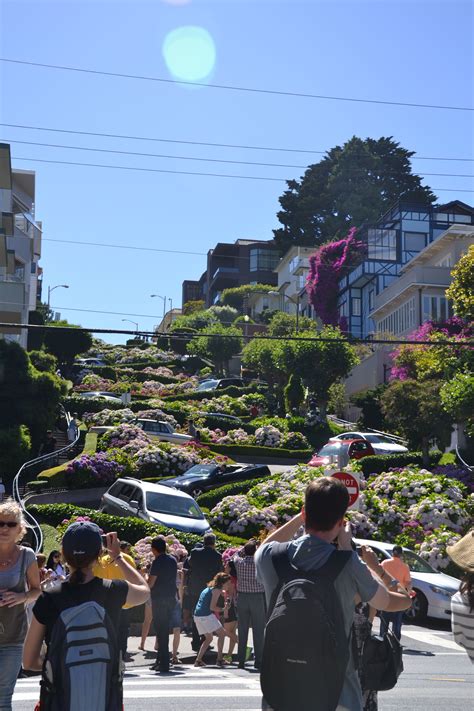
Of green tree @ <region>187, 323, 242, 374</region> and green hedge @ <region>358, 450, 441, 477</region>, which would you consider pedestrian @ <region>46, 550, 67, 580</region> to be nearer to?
green hedge @ <region>358, 450, 441, 477</region>

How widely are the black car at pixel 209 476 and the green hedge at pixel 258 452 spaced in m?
10.9

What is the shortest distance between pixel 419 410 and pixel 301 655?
35316 mm

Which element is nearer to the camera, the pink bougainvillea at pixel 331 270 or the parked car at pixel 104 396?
the parked car at pixel 104 396

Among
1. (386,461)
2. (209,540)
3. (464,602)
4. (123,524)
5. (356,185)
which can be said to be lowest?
(123,524)

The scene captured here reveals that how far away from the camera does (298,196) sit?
11306 centimetres

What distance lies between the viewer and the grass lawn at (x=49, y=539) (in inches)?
868

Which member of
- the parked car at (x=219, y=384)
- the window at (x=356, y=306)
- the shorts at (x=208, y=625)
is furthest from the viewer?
the window at (x=356, y=306)

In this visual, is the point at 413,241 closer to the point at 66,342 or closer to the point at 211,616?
the point at 66,342

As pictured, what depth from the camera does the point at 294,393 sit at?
61938 mm

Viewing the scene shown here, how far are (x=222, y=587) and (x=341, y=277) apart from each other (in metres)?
69.5

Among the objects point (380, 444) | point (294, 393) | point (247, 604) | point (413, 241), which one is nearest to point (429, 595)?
point (247, 604)

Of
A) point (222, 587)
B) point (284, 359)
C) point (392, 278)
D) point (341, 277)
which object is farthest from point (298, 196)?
point (222, 587)

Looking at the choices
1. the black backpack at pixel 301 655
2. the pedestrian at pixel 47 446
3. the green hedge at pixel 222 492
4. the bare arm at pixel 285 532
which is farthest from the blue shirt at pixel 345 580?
the pedestrian at pixel 47 446

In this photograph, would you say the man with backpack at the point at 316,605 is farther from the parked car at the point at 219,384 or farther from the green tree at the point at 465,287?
the parked car at the point at 219,384
